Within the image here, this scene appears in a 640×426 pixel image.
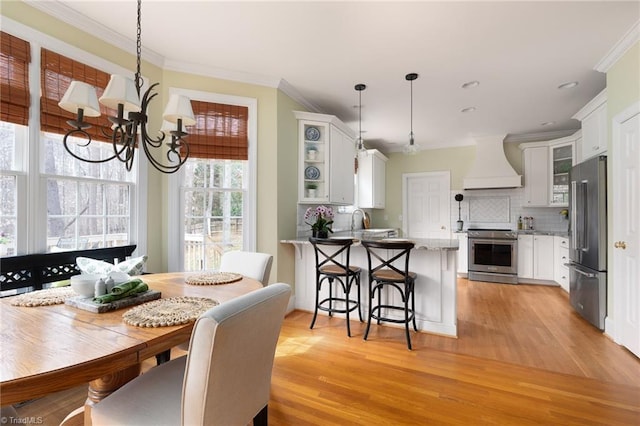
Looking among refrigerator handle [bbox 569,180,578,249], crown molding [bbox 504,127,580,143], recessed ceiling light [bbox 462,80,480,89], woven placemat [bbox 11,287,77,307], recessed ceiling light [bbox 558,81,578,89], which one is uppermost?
recessed ceiling light [bbox 462,80,480,89]

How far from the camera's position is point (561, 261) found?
447cm

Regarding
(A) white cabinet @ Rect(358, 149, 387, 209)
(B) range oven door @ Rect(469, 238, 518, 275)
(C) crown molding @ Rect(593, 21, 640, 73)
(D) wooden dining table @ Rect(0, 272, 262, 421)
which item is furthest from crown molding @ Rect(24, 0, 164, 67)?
(B) range oven door @ Rect(469, 238, 518, 275)

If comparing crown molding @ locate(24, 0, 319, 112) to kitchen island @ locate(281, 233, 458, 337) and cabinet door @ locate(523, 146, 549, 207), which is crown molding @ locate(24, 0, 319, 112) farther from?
cabinet door @ locate(523, 146, 549, 207)

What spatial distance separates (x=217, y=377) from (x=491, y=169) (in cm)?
571

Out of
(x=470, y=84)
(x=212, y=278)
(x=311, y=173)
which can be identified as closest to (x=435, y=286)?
(x=311, y=173)

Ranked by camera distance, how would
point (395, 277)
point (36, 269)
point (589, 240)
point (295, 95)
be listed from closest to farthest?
point (36, 269)
point (395, 277)
point (589, 240)
point (295, 95)

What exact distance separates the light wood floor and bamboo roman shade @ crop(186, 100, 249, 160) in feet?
6.44

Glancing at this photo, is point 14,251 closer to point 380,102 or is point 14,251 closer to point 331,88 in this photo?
point 331,88

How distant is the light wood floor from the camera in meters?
1.70

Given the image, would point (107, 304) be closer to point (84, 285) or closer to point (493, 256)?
point (84, 285)

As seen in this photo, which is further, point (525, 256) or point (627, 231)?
point (525, 256)

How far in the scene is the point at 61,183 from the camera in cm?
222

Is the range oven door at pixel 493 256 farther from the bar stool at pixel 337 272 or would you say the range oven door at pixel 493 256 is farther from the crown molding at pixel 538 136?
the bar stool at pixel 337 272

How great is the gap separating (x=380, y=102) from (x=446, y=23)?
1593 millimetres
